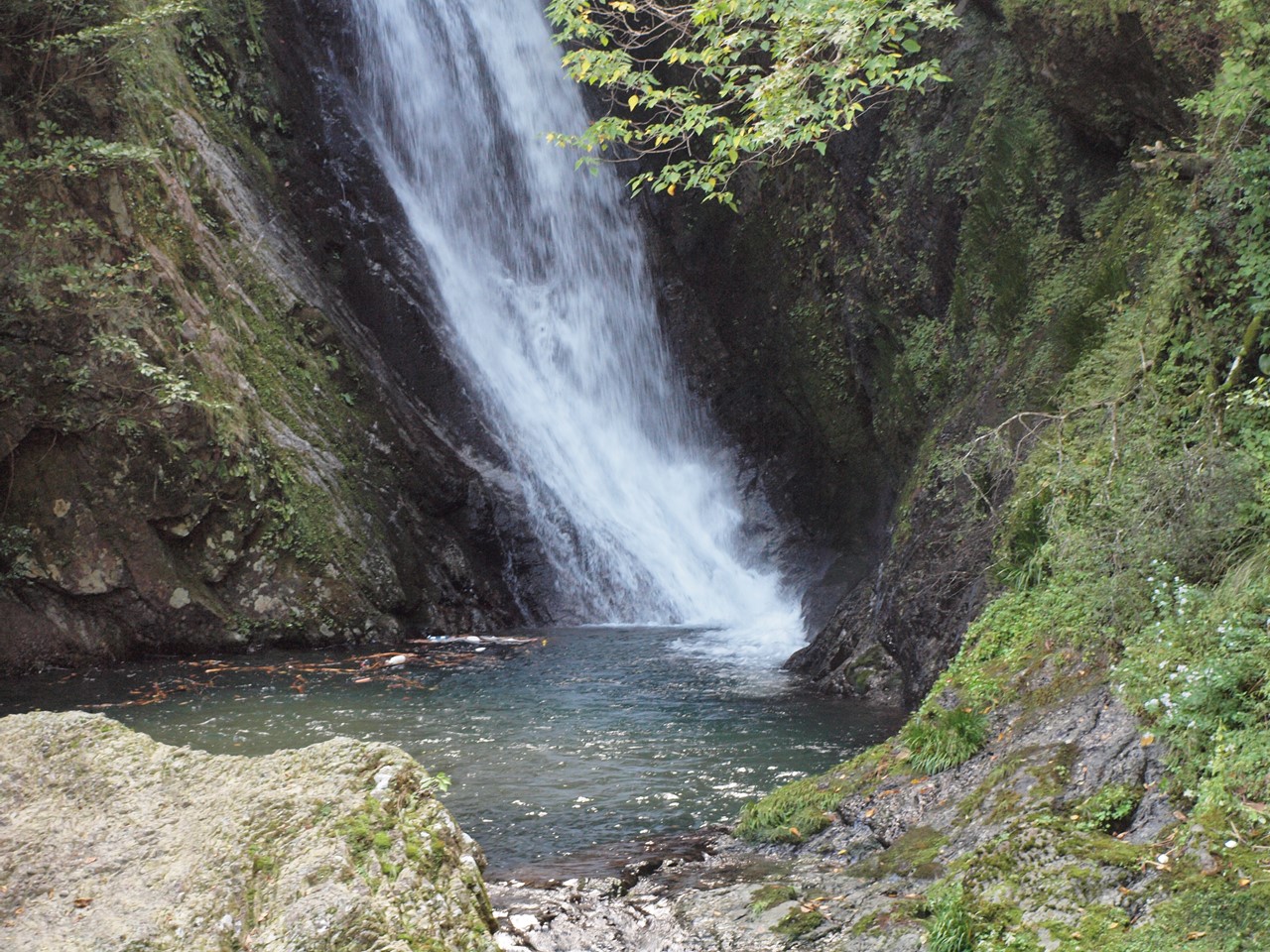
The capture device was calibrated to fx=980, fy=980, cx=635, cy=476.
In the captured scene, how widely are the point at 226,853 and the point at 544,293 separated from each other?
16.1 meters

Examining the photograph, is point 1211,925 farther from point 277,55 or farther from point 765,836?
point 277,55

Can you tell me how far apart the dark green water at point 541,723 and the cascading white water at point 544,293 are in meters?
4.93

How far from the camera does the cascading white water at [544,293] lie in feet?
55.5

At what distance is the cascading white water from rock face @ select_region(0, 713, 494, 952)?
41.4 ft

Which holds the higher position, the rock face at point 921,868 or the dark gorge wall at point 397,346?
the dark gorge wall at point 397,346

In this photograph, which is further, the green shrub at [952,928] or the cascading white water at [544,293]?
the cascading white water at [544,293]

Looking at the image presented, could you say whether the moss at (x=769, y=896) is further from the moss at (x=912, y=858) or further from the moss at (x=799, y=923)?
the moss at (x=912, y=858)

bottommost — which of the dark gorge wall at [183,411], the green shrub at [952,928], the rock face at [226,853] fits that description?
the green shrub at [952,928]

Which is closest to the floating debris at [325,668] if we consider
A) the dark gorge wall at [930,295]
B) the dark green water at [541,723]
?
the dark green water at [541,723]

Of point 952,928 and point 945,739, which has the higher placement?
point 952,928

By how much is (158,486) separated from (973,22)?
10.8 meters

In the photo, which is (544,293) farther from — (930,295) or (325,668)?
(325,668)

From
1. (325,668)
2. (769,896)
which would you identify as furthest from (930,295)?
(769,896)

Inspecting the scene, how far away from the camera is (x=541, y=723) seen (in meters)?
8.76
